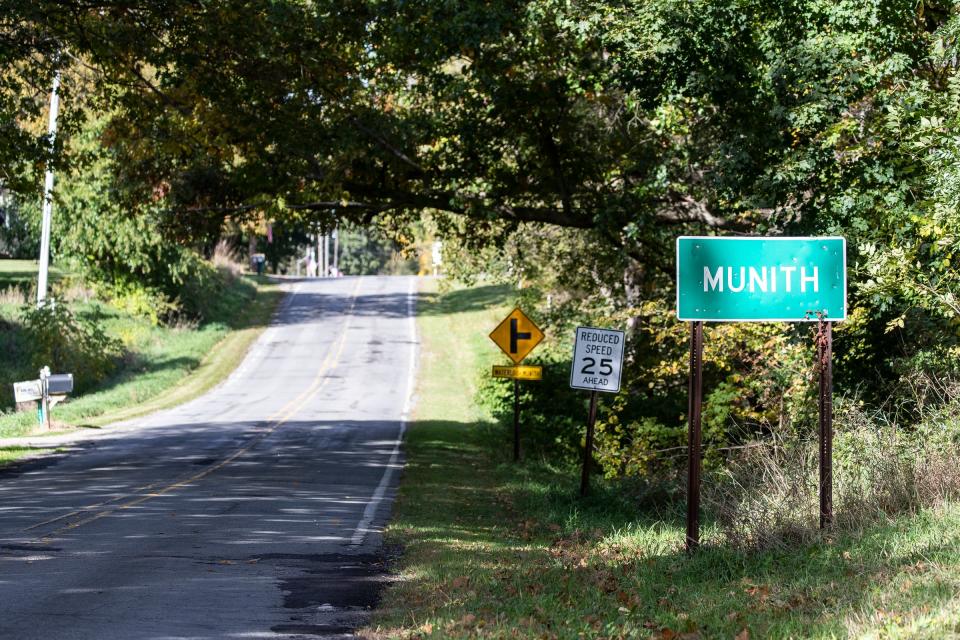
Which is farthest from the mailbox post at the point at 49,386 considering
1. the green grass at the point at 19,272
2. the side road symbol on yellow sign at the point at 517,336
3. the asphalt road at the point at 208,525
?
the green grass at the point at 19,272

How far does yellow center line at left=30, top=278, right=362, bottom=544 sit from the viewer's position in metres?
14.2

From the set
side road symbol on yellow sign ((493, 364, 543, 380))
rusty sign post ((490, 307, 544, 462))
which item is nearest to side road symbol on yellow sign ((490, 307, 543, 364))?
rusty sign post ((490, 307, 544, 462))

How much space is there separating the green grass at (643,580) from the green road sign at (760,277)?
1.94m

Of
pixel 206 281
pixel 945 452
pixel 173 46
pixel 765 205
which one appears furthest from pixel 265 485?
pixel 206 281

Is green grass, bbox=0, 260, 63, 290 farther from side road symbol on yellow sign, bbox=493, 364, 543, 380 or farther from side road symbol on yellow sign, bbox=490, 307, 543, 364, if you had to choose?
side road symbol on yellow sign, bbox=490, 307, 543, 364

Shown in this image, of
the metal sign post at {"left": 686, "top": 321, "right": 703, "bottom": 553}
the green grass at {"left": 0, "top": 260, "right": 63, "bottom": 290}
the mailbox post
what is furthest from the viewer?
the green grass at {"left": 0, "top": 260, "right": 63, "bottom": 290}

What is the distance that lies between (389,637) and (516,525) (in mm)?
7043

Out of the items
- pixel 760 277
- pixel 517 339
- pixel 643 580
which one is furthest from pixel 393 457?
pixel 760 277

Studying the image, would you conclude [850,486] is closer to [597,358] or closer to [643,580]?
[643,580]

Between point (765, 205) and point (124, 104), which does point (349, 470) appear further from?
point (765, 205)

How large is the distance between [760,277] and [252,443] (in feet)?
61.2

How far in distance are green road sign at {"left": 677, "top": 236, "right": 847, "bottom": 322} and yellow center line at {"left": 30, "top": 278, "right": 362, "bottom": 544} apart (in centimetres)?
703

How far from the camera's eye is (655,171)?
60.4 ft

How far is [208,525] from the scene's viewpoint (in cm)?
1359
